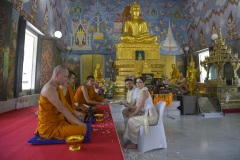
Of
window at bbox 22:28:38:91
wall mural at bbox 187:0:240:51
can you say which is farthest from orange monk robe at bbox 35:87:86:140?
wall mural at bbox 187:0:240:51

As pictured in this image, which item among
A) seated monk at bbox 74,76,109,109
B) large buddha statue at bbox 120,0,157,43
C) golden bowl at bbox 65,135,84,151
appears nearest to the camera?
golden bowl at bbox 65,135,84,151

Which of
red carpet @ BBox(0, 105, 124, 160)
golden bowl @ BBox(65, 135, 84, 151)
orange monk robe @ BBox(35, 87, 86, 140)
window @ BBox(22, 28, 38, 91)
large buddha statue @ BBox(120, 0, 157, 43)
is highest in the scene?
large buddha statue @ BBox(120, 0, 157, 43)

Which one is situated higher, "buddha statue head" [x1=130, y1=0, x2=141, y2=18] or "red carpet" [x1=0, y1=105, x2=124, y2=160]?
"buddha statue head" [x1=130, y1=0, x2=141, y2=18]

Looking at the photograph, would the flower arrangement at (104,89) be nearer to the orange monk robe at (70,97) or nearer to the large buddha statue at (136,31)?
the large buddha statue at (136,31)

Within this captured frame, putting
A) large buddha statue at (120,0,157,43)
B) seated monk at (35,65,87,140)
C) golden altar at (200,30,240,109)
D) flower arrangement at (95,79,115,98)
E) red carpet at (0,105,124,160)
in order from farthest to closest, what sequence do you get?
large buddha statue at (120,0,157,43)
golden altar at (200,30,240,109)
flower arrangement at (95,79,115,98)
seated monk at (35,65,87,140)
red carpet at (0,105,124,160)

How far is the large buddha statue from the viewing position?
8.59 metres

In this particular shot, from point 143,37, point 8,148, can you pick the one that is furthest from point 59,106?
point 143,37

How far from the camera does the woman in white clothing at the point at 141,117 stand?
9.11 ft

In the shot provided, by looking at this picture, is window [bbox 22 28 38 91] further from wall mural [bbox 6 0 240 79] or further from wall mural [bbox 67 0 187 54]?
wall mural [bbox 67 0 187 54]

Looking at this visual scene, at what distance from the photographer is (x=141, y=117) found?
112 inches

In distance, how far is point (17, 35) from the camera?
13.4ft

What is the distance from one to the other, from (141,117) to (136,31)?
7113 millimetres

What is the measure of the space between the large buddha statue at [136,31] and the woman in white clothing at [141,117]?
5.86m

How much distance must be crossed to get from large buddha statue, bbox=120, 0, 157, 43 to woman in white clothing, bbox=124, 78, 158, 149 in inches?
231
